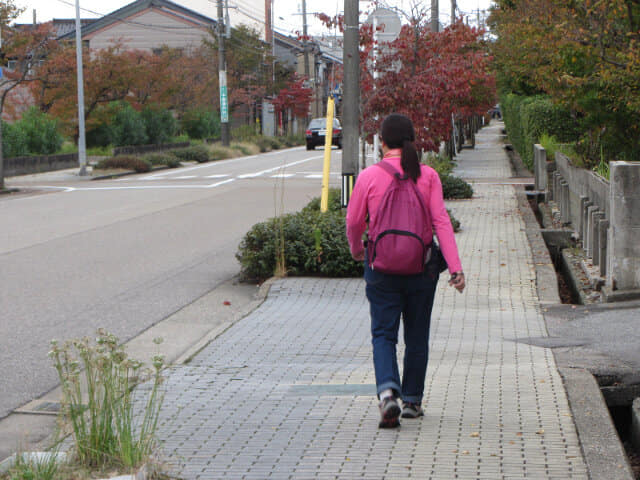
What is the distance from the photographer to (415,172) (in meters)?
5.11

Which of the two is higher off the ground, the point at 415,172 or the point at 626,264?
the point at 415,172

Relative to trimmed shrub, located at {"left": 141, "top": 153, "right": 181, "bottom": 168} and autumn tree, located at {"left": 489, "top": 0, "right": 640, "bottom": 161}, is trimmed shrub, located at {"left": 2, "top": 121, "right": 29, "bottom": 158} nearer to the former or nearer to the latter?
trimmed shrub, located at {"left": 141, "top": 153, "right": 181, "bottom": 168}

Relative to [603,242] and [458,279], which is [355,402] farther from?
[603,242]

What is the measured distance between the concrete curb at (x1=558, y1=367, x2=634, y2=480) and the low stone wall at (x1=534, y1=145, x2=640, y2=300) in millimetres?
3277

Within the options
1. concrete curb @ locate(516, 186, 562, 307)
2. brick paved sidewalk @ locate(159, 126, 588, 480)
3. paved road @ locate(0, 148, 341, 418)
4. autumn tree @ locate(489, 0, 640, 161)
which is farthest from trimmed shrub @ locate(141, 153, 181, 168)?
brick paved sidewalk @ locate(159, 126, 588, 480)

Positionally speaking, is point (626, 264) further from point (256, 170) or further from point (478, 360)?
point (256, 170)

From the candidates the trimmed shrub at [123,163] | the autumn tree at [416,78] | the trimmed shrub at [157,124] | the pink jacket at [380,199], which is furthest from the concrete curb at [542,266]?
the trimmed shrub at [157,124]

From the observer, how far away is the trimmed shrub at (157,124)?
44625 millimetres

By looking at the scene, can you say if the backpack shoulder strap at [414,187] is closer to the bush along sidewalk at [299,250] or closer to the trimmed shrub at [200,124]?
the bush along sidewalk at [299,250]

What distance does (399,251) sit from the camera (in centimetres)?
501

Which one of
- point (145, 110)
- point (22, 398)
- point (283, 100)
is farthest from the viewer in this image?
point (283, 100)

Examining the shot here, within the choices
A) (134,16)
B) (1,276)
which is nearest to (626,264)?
(1,276)

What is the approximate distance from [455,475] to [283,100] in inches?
2535

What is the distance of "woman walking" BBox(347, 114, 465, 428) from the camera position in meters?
5.04
